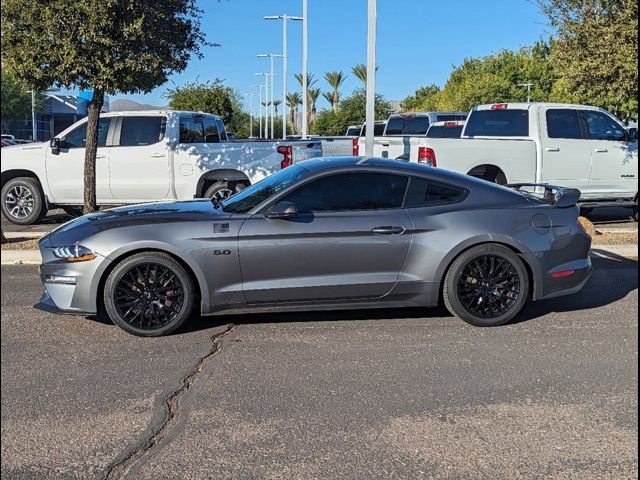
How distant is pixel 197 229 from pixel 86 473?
251cm

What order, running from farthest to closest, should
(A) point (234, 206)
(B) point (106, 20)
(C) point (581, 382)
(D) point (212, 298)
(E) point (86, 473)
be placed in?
(B) point (106, 20)
(A) point (234, 206)
(D) point (212, 298)
(C) point (581, 382)
(E) point (86, 473)

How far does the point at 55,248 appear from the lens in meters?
5.55

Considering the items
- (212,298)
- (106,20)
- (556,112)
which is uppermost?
(106,20)

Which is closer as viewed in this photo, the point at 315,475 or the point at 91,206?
the point at 315,475

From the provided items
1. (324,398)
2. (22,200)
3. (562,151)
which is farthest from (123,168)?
(324,398)

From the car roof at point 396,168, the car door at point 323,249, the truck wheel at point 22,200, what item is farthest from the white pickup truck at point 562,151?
the truck wheel at point 22,200

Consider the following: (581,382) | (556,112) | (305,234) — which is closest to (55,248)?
(305,234)

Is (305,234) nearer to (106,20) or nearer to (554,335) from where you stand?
(554,335)

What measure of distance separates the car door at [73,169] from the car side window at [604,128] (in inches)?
330

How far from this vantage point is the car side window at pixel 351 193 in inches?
228

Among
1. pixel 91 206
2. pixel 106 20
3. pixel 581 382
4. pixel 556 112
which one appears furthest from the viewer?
pixel 556 112

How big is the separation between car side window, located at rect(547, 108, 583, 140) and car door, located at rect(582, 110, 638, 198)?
0.55 feet

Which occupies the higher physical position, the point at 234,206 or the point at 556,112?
the point at 556,112

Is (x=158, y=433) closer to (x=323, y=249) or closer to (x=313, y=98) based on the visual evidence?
(x=323, y=249)
